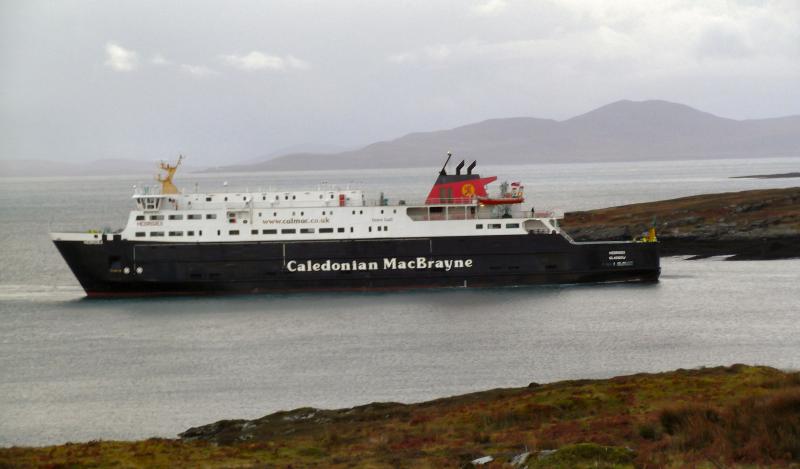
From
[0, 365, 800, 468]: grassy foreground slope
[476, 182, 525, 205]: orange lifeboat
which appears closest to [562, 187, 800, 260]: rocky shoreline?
[476, 182, 525, 205]: orange lifeboat

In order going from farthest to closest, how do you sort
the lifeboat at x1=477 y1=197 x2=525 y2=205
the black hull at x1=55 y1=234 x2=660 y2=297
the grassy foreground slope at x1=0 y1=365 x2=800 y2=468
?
the lifeboat at x1=477 y1=197 x2=525 y2=205
the black hull at x1=55 y1=234 x2=660 y2=297
the grassy foreground slope at x1=0 y1=365 x2=800 y2=468

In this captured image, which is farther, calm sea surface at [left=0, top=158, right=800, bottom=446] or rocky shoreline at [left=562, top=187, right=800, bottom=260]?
rocky shoreline at [left=562, top=187, right=800, bottom=260]

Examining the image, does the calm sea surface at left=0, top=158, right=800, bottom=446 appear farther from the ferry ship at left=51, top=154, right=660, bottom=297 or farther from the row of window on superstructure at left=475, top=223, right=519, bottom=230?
the row of window on superstructure at left=475, top=223, right=519, bottom=230

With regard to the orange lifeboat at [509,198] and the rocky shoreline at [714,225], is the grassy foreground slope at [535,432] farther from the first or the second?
the rocky shoreline at [714,225]

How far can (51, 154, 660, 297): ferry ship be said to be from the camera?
44625mm

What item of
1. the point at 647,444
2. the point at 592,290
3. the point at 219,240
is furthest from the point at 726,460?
the point at 219,240

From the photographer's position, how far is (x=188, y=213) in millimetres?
45250

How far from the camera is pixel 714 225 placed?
69.0 metres

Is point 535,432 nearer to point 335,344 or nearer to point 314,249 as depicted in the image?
point 335,344

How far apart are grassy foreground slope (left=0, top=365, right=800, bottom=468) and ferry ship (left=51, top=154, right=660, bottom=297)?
67.0 ft

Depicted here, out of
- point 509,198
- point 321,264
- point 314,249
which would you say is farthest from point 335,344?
point 509,198

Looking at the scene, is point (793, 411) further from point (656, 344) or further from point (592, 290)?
point (592, 290)

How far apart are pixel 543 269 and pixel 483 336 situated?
449 inches

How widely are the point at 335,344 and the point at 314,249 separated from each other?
11357 mm
